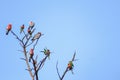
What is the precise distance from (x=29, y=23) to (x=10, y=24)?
1.88ft

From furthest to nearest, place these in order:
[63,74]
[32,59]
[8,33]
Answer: [8,33] → [32,59] → [63,74]

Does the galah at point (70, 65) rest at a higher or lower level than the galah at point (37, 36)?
lower

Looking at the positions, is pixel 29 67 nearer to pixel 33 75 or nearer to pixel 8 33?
pixel 33 75

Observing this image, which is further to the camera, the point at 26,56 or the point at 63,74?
the point at 26,56

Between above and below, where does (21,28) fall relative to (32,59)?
above

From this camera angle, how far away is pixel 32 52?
6.67 meters

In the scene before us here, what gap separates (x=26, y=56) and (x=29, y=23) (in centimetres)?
110

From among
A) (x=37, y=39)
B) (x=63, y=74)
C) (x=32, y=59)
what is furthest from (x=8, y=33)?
(x=63, y=74)

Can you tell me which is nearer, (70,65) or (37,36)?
(70,65)

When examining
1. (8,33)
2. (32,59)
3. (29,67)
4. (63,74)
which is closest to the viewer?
(63,74)

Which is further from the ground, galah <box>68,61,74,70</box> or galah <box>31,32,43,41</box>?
galah <box>31,32,43,41</box>

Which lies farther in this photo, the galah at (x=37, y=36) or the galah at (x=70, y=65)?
the galah at (x=37, y=36)

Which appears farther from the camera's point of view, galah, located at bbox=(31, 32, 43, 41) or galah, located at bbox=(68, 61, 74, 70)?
galah, located at bbox=(31, 32, 43, 41)

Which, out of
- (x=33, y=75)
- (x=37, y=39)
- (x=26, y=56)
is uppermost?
(x=37, y=39)
